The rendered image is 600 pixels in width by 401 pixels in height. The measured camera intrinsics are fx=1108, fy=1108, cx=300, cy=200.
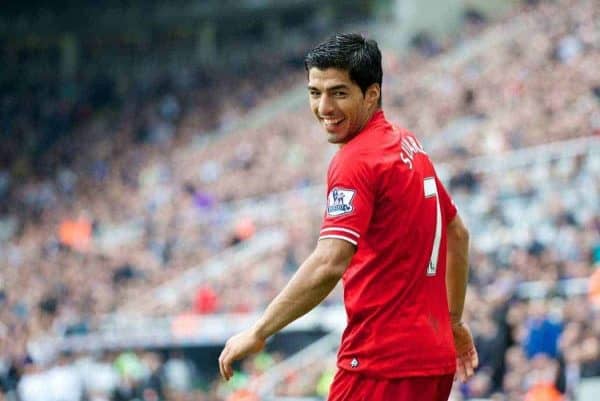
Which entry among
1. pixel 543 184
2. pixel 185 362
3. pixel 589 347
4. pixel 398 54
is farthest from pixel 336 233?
pixel 398 54

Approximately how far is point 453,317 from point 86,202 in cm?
2303

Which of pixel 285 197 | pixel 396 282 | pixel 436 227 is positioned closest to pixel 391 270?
pixel 396 282

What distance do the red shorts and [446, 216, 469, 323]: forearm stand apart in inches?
16.8

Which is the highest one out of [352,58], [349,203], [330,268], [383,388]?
[352,58]

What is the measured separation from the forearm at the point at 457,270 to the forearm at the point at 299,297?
78cm

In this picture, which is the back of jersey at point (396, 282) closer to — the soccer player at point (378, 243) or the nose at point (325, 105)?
the soccer player at point (378, 243)

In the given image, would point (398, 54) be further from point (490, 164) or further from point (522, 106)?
point (490, 164)

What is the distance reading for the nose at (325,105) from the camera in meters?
3.61

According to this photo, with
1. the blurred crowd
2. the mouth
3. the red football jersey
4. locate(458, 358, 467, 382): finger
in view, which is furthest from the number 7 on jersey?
the blurred crowd

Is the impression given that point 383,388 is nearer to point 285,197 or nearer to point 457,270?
point 457,270

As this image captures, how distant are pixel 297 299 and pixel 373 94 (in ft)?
2.48

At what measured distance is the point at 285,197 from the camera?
20.3m

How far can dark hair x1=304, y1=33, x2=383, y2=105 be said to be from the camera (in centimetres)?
359

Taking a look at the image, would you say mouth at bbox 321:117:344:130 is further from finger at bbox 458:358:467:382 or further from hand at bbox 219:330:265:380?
finger at bbox 458:358:467:382
